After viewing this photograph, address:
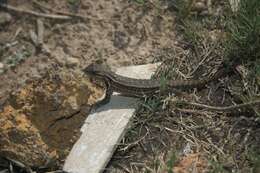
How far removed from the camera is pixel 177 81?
605cm

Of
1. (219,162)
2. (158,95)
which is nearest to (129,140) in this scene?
(158,95)

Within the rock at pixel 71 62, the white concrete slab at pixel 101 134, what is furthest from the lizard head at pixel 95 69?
the rock at pixel 71 62

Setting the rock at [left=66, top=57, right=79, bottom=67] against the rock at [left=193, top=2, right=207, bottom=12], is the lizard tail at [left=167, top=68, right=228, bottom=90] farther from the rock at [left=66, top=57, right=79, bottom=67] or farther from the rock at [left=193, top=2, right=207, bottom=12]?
the rock at [left=66, top=57, right=79, bottom=67]

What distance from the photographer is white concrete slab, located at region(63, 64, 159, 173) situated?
5.62m

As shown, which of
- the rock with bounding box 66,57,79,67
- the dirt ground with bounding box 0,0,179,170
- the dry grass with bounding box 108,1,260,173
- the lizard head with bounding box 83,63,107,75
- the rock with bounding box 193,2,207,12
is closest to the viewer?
the dry grass with bounding box 108,1,260,173

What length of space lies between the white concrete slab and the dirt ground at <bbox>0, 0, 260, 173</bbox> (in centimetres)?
9

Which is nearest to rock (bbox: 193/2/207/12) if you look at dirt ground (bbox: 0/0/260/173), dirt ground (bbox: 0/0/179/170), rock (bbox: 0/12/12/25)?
dirt ground (bbox: 0/0/260/173)

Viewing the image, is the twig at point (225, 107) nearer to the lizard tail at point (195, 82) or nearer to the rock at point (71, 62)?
the lizard tail at point (195, 82)

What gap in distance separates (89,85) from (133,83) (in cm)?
52

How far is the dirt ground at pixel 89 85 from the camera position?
224 inches

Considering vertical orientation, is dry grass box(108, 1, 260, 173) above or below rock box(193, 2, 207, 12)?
below

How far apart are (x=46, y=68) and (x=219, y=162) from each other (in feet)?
8.21

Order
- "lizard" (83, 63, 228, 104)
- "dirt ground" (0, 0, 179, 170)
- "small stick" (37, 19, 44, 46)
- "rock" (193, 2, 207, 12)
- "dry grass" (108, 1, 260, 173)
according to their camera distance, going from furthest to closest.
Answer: "small stick" (37, 19, 44, 46) → "rock" (193, 2, 207, 12) → "lizard" (83, 63, 228, 104) → "dirt ground" (0, 0, 179, 170) → "dry grass" (108, 1, 260, 173)

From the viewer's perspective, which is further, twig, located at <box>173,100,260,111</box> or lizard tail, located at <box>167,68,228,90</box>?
lizard tail, located at <box>167,68,228,90</box>
